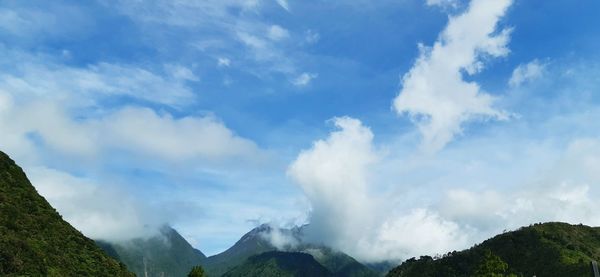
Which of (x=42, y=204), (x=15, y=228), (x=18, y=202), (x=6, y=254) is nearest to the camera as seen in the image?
(x=6, y=254)

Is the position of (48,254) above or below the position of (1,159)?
below

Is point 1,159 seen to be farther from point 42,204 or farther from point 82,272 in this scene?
point 82,272

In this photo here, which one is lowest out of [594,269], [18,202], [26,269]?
[594,269]

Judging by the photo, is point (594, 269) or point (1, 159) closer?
point (594, 269)

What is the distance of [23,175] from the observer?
127m

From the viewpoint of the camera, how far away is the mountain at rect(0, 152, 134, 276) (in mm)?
92500

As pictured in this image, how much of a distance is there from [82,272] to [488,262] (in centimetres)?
8958

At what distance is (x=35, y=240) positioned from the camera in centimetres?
10244

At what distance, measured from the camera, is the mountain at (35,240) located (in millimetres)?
92500

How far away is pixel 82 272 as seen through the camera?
106625 mm

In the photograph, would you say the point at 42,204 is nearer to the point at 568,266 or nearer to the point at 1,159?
the point at 1,159

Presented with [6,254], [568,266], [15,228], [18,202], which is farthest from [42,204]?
[568,266]

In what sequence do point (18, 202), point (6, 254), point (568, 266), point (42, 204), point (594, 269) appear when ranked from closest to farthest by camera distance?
point (594, 269), point (6, 254), point (18, 202), point (42, 204), point (568, 266)

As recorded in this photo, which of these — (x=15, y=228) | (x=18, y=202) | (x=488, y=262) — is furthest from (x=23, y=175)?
(x=488, y=262)
